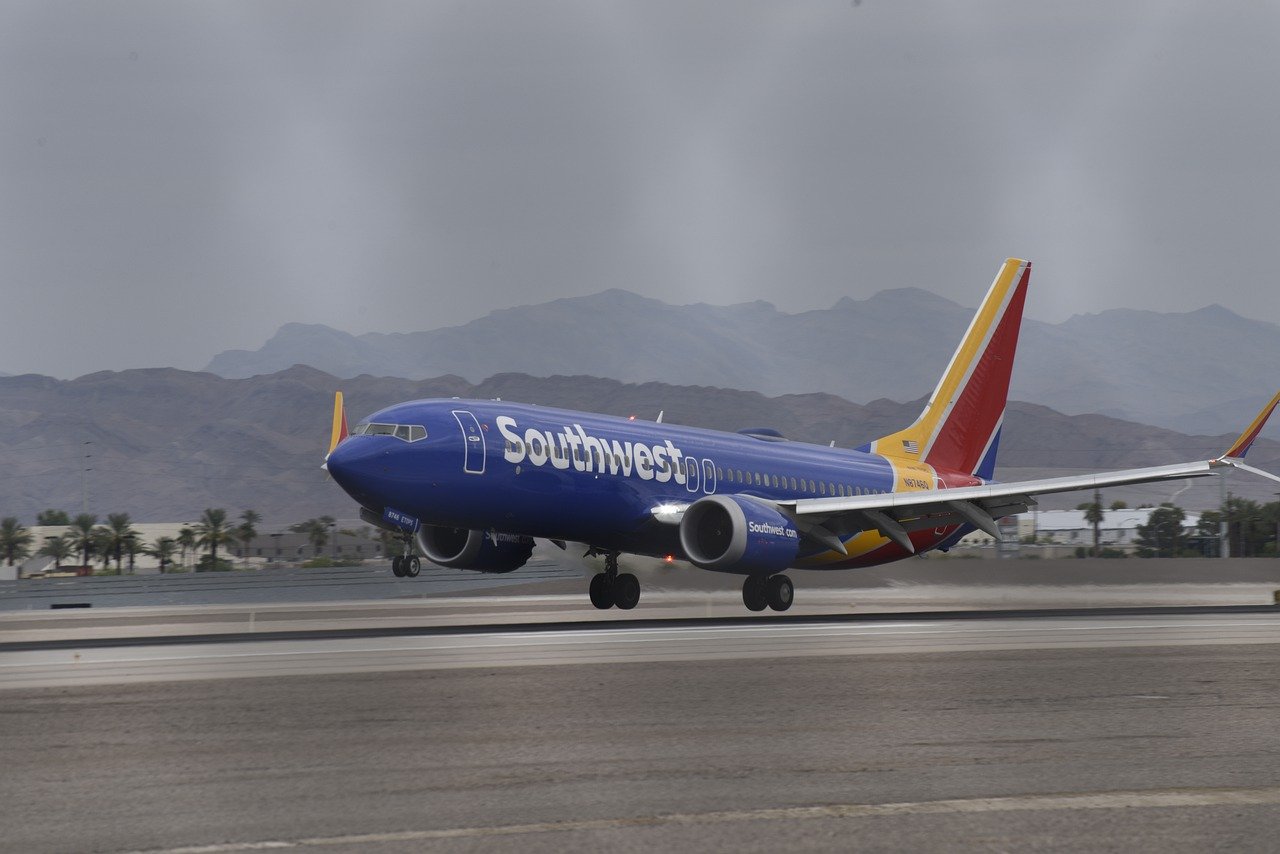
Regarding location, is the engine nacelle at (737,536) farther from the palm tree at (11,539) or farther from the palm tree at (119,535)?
the palm tree at (11,539)

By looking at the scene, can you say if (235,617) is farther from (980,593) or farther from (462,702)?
(462,702)

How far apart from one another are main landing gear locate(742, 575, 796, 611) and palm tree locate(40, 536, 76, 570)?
158010 millimetres

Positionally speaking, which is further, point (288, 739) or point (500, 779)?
point (288, 739)

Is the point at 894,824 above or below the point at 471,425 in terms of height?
below

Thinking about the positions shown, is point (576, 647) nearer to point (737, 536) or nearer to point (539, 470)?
point (539, 470)

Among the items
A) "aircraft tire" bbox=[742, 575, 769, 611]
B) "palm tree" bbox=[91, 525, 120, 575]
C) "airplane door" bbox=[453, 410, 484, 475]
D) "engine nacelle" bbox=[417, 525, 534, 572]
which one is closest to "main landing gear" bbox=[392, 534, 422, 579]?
"engine nacelle" bbox=[417, 525, 534, 572]

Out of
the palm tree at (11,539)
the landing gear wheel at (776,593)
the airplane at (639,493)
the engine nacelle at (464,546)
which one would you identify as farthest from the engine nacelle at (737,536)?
the palm tree at (11,539)

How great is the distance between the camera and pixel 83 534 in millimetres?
179875

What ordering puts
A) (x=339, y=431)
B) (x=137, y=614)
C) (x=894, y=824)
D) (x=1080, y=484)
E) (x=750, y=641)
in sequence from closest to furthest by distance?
(x=894, y=824) < (x=750, y=641) < (x=1080, y=484) < (x=339, y=431) < (x=137, y=614)

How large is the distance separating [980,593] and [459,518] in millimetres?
13729

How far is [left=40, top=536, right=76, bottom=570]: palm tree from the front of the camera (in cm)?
18012

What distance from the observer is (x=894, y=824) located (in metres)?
9.50

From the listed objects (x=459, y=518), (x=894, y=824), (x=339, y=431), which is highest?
(x=339, y=431)

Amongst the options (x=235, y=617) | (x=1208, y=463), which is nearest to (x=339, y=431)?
(x=235, y=617)
